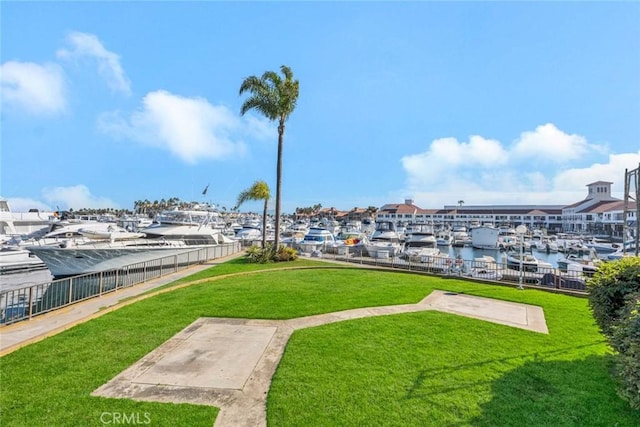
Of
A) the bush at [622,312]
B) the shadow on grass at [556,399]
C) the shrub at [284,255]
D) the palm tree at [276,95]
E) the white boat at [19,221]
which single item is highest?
the palm tree at [276,95]

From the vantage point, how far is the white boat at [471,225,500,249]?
56438 mm

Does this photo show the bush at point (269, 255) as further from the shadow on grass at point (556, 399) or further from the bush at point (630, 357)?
the bush at point (630, 357)

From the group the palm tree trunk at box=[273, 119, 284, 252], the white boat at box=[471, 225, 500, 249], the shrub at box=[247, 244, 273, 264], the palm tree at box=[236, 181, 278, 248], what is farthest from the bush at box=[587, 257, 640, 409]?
the white boat at box=[471, 225, 500, 249]

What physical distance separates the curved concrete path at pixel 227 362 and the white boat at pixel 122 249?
53.4 ft

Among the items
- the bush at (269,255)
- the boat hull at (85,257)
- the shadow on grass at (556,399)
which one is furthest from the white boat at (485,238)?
the shadow on grass at (556,399)

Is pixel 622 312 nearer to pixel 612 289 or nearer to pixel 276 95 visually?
pixel 612 289

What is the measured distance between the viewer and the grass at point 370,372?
4379 mm

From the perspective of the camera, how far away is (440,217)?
395 ft

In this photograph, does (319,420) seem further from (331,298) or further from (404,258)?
(404,258)

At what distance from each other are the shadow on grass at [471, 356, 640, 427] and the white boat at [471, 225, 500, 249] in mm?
56518

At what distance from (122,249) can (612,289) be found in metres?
25.5

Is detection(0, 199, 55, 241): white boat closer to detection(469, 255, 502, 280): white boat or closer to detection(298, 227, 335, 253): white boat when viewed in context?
detection(298, 227, 335, 253): white boat

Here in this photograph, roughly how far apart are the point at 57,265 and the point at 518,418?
2625cm

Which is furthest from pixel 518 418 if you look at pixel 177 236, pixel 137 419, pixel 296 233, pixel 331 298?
pixel 296 233
